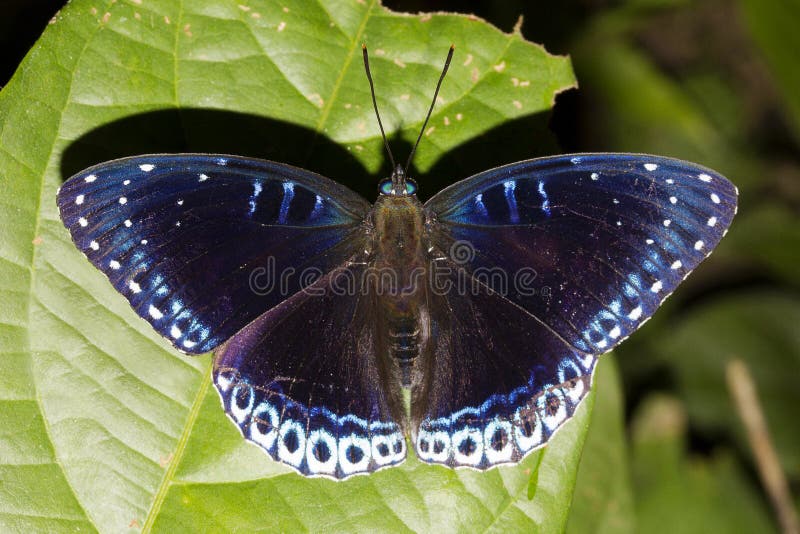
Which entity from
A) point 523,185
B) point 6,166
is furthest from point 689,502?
point 6,166

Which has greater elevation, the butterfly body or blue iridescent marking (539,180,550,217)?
blue iridescent marking (539,180,550,217)

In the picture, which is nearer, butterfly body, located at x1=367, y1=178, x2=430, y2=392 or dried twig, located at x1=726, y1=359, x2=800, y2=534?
butterfly body, located at x1=367, y1=178, x2=430, y2=392

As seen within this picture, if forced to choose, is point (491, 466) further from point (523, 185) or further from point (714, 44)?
point (714, 44)

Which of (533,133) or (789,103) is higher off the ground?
(533,133)

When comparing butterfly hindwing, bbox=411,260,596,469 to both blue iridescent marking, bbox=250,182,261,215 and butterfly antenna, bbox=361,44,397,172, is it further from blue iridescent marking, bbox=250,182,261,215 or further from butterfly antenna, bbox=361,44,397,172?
blue iridescent marking, bbox=250,182,261,215

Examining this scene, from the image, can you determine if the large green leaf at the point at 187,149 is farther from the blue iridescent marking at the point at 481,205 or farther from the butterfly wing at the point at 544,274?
the blue iridescent marking at the point at 481,205

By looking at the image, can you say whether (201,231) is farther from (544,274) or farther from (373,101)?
(544,274)

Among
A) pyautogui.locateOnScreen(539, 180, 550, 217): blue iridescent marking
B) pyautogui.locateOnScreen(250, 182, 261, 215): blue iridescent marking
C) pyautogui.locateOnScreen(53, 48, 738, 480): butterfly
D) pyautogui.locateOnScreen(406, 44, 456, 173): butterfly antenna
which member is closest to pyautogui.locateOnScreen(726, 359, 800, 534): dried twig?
pyautogui.locateOnScreen(53, 48, 738, 480): butterfly
